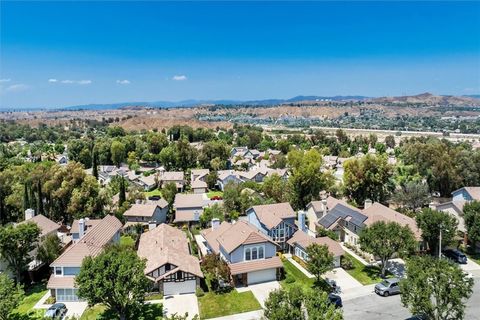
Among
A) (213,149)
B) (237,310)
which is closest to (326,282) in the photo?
(237,310)

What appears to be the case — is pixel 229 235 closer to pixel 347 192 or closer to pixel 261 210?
pixel 261 210

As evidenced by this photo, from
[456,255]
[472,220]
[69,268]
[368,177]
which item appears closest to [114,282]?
[69,268]

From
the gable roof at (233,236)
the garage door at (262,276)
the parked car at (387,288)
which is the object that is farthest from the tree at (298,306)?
the gable roof at (233,236)

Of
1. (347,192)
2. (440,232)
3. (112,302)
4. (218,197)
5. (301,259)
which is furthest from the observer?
(218,197)

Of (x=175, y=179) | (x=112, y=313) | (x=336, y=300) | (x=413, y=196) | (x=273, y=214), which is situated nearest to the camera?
(x=336, y=300)

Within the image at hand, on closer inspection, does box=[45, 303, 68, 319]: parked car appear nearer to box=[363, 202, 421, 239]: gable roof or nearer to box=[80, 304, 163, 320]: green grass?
box=[80, 304, 163, 320]: green grass

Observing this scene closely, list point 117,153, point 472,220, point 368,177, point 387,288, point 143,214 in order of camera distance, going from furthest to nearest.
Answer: point 117,153 → point 368,177 → point 143,214 → point 472,220 → point 387,288

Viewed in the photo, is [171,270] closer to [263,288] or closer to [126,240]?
[263,288]
